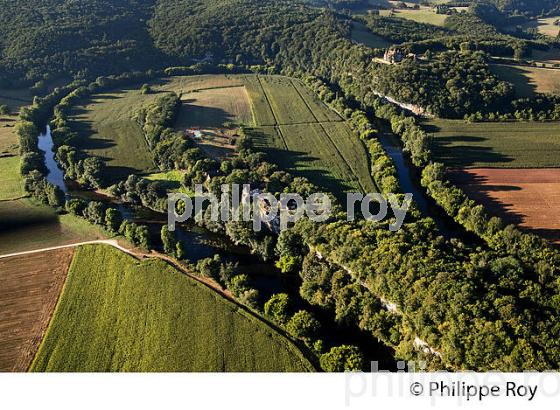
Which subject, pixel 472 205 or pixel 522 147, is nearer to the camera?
pixel 472 205

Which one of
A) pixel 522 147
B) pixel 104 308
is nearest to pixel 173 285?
pixel 104 308

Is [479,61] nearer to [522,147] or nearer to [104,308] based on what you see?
[522,147]

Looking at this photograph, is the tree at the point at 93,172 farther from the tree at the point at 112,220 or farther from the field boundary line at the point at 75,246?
the field boundary line at the point at 75,246

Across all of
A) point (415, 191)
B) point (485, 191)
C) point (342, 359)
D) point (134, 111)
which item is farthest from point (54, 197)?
point (485, 191)

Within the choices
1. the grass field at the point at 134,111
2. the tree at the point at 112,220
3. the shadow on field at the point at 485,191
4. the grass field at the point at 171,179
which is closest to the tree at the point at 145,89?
the grass field at the point at 134,111

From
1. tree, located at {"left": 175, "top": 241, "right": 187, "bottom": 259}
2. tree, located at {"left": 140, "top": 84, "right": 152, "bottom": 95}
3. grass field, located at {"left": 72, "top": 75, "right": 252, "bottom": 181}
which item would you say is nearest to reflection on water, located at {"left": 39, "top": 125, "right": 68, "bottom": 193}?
grass field, located at {"left": 72, "top": 75, "right": 252, "bottom": 181}

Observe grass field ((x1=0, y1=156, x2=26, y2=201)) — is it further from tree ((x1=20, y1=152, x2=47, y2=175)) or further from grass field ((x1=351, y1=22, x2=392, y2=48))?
grass field ((x1=351, y1=22, x2=392, y2=48))
